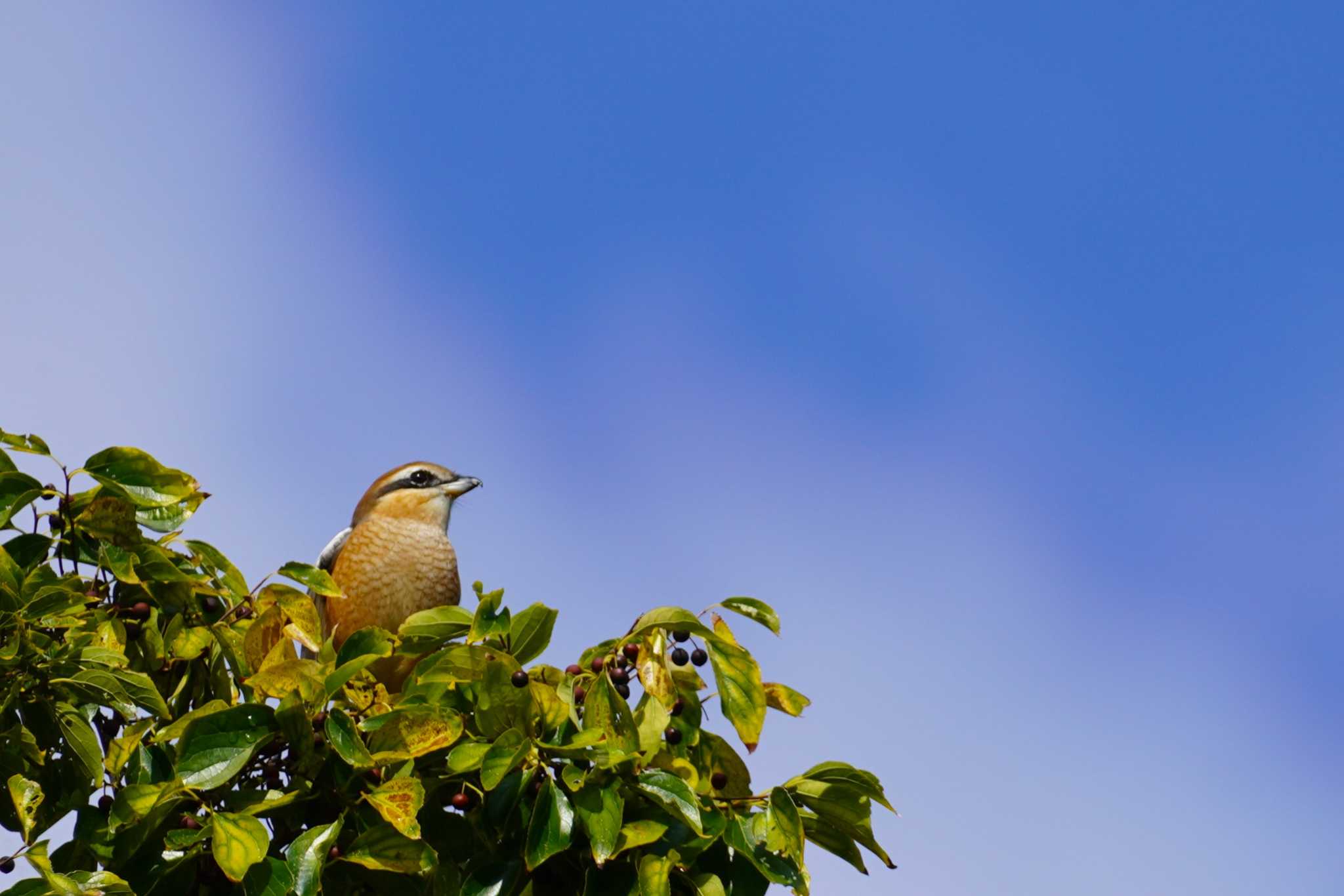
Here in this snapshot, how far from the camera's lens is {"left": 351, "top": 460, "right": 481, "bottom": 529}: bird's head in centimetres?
744

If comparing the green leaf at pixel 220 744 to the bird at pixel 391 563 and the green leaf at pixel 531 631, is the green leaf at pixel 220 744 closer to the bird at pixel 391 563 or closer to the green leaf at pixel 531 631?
the green leaf at pixel 531 631

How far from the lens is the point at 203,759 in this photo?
4016 mm

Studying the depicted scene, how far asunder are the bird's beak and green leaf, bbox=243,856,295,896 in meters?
3.85

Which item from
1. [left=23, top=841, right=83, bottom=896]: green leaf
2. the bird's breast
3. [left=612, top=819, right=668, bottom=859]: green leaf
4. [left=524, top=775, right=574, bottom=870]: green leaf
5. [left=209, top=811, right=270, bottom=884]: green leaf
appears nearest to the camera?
[left=23, top=841, right=83, bottom=896]: green leaf

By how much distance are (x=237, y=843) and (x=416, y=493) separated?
12.5ft

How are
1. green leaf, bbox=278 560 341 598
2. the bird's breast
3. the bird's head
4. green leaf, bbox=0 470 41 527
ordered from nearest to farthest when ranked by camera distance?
green leaf, bbox=0 470 41 527, green leaf, bbox=278 560 341 598, the bird's breast, the bird's head

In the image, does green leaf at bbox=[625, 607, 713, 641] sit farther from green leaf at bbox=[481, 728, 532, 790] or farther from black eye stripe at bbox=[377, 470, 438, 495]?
black eye stripe at bbox=[377, 470, 438, 495]

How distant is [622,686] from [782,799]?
0.59 meters

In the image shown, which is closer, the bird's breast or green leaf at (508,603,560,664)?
green leaf at (508,603,560,664)

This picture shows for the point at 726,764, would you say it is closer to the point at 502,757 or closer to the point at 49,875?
the point at 502,757

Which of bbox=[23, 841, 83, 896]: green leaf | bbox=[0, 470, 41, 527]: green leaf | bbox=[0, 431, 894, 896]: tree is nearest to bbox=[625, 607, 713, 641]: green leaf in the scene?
bbox=[0, 431, 894, 896]: tree

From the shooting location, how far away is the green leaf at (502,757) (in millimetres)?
3982

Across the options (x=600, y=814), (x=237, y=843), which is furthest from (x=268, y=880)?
(x=600, y=814)

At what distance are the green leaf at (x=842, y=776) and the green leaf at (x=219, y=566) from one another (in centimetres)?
183
